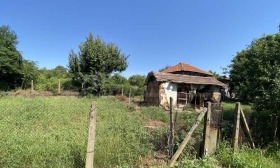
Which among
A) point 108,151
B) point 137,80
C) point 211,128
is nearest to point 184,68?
point 137,80

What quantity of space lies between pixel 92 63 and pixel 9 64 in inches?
395

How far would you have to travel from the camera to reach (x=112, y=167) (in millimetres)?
4621

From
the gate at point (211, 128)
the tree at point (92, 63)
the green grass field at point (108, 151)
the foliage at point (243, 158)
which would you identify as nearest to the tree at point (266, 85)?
the green grass field at point (108, 151)

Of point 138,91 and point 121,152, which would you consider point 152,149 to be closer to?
point 121,152

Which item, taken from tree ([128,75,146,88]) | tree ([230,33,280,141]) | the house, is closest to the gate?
tree ([230,33,280,141])

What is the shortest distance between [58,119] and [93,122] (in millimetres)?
4857

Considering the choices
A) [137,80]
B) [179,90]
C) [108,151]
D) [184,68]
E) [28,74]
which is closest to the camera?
[108,151]

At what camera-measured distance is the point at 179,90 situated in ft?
71.8

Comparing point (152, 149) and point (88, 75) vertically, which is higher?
point (88, 75)

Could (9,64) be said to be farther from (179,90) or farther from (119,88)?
(179,90)

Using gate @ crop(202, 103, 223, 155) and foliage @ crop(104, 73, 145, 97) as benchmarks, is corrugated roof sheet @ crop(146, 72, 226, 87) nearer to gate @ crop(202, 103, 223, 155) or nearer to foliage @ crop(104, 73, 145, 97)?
foliage @ crop(104, 73, 145, 97)

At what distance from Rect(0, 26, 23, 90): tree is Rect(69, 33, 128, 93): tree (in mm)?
7075

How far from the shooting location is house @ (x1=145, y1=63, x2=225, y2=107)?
2059 cm

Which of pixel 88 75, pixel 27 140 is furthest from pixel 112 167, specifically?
pixel 88 75
